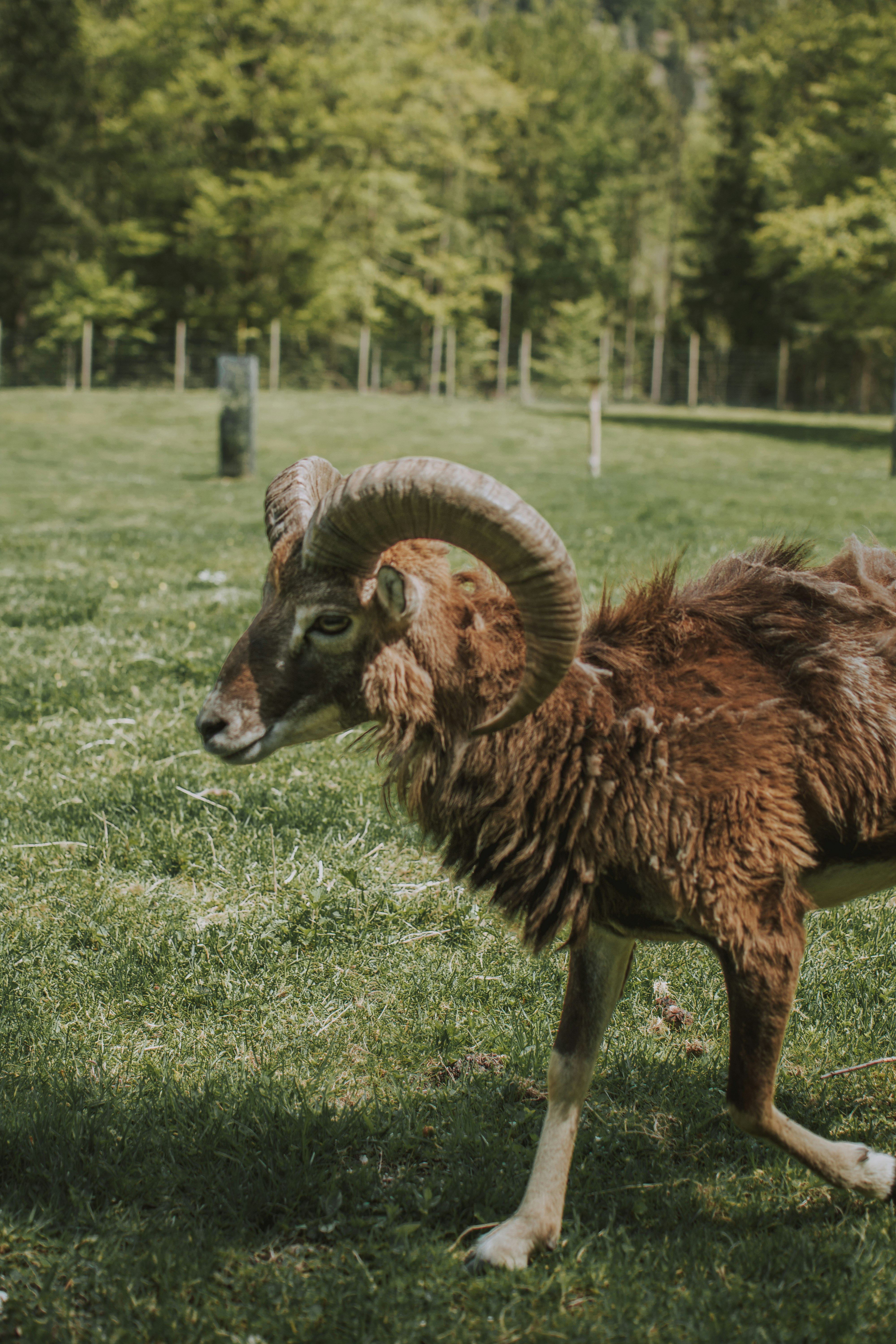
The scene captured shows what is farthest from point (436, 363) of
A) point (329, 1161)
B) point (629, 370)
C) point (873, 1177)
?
point (873, 1177)

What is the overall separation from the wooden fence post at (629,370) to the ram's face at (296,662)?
57.4 metres

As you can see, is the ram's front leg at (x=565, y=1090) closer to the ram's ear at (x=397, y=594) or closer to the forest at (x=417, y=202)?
the ram's ear at (x=397, y=594)

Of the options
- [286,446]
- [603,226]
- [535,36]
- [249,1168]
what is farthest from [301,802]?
[535,36]

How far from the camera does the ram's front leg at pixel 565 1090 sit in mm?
3090

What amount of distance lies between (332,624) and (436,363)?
44076mm

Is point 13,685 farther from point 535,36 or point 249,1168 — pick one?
point 535,36

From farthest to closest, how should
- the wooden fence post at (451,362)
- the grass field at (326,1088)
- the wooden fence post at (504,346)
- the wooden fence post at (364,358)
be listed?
the wooden fence post at (504,346)
the wooden fence post at (364,358)
the wooden fence post at (451,362)
the grass field at (326,1088)

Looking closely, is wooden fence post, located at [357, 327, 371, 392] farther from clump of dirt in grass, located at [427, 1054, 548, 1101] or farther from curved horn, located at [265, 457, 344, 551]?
clump of dirt in grass, located at [427, 1054, 548, 1101]

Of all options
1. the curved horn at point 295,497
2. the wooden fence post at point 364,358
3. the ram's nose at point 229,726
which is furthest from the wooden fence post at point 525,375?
the ram's nose at point 229,726

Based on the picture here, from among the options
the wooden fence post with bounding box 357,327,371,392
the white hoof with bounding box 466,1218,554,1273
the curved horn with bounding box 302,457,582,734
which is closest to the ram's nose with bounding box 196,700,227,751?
the curved horn with bounding box 302,457,582,734

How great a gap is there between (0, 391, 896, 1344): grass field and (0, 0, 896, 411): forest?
28.1 m

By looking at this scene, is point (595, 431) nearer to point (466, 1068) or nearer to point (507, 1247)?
point (466, 1068)

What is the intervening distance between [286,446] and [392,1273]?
81.6ft

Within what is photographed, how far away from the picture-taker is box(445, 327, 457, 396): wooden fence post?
4262cm
